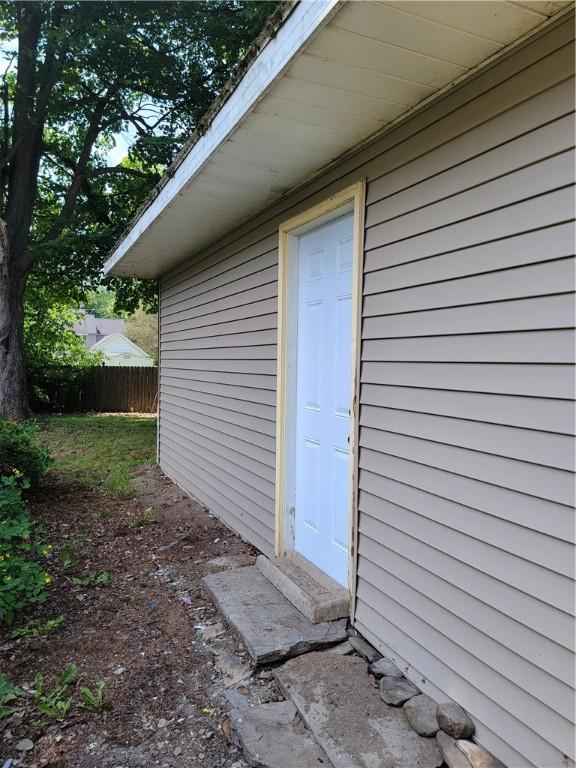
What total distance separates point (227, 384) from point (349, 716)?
3.09 meters

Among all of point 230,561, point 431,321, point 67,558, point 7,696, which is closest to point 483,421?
point 431,321

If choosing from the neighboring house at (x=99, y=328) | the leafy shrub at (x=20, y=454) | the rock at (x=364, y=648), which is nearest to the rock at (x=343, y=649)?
the rock at (x=364, y=648)

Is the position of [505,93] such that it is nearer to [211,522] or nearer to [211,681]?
[211,681]

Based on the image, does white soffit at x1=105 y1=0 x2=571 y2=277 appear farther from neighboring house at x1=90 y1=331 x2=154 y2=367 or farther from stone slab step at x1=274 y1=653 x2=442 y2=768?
neighboring house at x1=90 y1=331 x2=154 y2=367

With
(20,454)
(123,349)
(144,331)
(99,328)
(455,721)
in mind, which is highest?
(99,328)

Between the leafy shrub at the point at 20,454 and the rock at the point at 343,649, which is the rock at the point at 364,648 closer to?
the rock at the point at 343,649

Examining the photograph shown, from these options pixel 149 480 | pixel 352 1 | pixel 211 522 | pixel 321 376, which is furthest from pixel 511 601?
pixel 149 480

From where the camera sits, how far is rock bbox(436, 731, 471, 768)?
1732 millimetres

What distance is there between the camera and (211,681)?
2.43 metres

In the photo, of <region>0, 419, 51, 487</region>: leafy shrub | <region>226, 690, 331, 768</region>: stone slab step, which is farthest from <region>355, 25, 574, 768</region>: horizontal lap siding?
<region>0, 419, 51, 487</region>: leafy shrub

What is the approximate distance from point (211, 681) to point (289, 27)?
9.08 feet

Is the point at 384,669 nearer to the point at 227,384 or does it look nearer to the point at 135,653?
the point at 135,653

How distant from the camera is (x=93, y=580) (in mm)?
3521

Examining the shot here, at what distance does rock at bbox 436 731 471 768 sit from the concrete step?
2.87 feet
